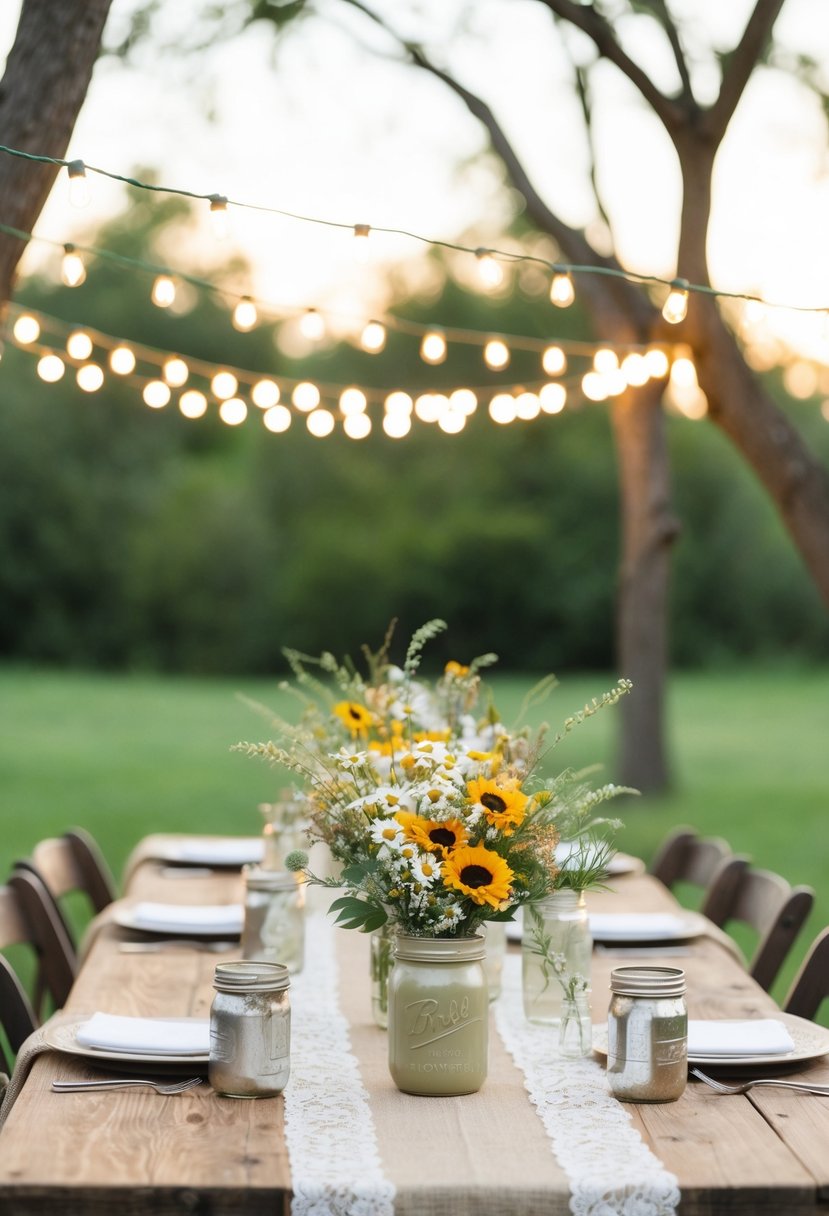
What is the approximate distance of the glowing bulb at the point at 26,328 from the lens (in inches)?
171

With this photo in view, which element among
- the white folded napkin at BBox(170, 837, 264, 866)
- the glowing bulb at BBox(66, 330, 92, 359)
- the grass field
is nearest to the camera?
the white folded napkin at BBox(170, 837, 264, 866)

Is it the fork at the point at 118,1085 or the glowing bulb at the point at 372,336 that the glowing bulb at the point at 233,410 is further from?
the fork at the point at 118,1085

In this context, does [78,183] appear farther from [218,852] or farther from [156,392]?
[218,852]

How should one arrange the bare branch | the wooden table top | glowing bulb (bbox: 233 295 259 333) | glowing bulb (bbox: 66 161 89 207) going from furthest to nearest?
1. the bare branch
2. glowing bulb (bbox: 233 295 259 333)
3. glowing bulb (bbox: 66 161 89 207)
4. the wooden table top

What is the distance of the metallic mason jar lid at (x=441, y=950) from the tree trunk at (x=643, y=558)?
643 centimetres

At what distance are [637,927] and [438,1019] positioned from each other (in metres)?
1.13

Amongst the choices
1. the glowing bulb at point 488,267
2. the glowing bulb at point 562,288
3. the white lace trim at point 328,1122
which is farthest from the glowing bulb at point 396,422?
the white lace trim at point 328,1122

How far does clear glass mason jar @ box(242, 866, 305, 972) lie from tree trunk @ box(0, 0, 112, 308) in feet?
5.60

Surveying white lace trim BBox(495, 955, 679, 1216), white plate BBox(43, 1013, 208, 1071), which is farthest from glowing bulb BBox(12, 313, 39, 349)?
white lace trim BBox(495, 955, 679, 1216)

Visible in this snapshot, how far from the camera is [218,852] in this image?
4066 mm

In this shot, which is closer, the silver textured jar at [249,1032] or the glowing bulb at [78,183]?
the silver textured jar at [249,1032]

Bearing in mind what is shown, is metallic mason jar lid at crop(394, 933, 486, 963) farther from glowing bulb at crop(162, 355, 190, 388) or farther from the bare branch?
the bare branch

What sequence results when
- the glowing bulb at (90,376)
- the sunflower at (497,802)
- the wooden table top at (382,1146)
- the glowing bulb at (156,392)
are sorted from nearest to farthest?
the wooden table top at (382,1146), the sunflower at (497,802), the glowing bulb at (90,376), the glowing bulb at (156,392)

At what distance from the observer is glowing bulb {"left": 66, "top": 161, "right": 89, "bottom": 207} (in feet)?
10.1
